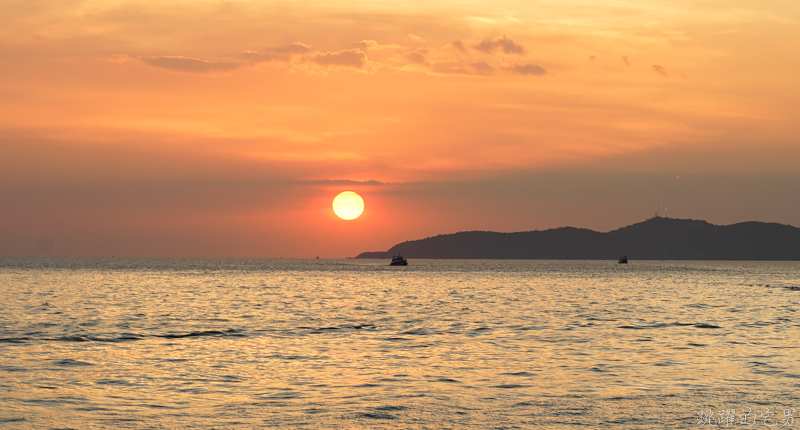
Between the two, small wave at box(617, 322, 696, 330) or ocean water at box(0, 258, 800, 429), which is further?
small wave at box(617, 322, 696, 330)

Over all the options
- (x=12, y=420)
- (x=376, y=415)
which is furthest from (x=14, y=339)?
(x=376, y=415)

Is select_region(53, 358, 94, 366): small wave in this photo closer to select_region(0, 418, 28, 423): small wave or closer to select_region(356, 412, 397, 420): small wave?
select_region(0, 418, 28, 423): small wave

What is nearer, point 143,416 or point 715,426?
point 715,426

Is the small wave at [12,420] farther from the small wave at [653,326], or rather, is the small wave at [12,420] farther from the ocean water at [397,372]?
the small wave at [653,326]

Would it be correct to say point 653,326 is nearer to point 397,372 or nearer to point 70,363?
point 397,372

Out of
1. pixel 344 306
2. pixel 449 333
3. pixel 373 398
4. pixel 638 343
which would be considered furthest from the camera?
pixel 344 306

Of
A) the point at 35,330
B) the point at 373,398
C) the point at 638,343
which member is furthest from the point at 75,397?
the point at 638,343

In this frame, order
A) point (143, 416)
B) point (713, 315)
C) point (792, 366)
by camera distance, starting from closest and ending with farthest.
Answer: point (143, 416) < point (792, 366) < point (713, 315)

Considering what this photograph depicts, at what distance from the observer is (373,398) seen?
79.3 feet

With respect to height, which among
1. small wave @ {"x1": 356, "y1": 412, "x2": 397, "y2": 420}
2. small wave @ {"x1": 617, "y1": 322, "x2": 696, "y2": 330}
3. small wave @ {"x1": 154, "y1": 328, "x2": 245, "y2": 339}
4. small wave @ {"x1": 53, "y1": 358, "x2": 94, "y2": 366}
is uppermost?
small wave @ {"x1": 356, "y1": 412, "x2": 397, "y2": 420}

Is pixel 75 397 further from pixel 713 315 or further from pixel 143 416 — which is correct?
pixel 713 315

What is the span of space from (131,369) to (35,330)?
21036 mm

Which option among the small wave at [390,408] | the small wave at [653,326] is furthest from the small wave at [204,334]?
the small wave at [653,326]

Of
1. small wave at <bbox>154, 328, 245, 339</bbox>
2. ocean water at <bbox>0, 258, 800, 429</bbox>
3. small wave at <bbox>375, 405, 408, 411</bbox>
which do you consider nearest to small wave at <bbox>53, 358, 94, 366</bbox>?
ocean water at <bbox>0, 258, 800, 429</bbox>
